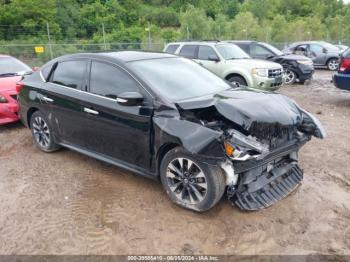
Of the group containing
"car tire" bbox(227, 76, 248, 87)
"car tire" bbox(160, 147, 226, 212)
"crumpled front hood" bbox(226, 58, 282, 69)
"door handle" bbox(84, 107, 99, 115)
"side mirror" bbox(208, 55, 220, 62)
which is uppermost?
"door handle" bbox(84, 107, 99, 115)

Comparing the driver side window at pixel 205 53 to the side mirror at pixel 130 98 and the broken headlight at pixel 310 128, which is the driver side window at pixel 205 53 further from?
the side mirror at pixel 130 98

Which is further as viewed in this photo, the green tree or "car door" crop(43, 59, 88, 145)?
the green tree

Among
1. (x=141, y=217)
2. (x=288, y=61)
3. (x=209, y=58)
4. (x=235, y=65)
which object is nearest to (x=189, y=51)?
(x=209, y=58)

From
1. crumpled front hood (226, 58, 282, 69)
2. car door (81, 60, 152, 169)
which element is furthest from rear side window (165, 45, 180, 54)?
car door (81, 60, 152, 169)

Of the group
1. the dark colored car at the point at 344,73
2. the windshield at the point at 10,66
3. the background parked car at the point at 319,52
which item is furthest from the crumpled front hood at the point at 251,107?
the background parked car at the point at 319,52

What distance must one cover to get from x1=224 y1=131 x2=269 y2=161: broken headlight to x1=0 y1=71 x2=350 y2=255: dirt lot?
27.7 inches

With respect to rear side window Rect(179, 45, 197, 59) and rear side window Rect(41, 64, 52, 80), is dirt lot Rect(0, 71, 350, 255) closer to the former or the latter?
rear side window Rect(41, 64, 52, 80)

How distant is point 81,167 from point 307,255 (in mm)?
3364

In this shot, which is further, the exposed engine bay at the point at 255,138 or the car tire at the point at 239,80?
the car tire at the point at 239,80

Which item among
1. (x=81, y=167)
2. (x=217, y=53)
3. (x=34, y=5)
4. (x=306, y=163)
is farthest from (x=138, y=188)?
(x=34, y=5)

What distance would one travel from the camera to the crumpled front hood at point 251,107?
12.4 feet

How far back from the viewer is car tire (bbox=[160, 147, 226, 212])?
145 inches

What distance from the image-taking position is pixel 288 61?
1311cm

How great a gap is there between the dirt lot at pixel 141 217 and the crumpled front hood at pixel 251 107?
3.26 ft
